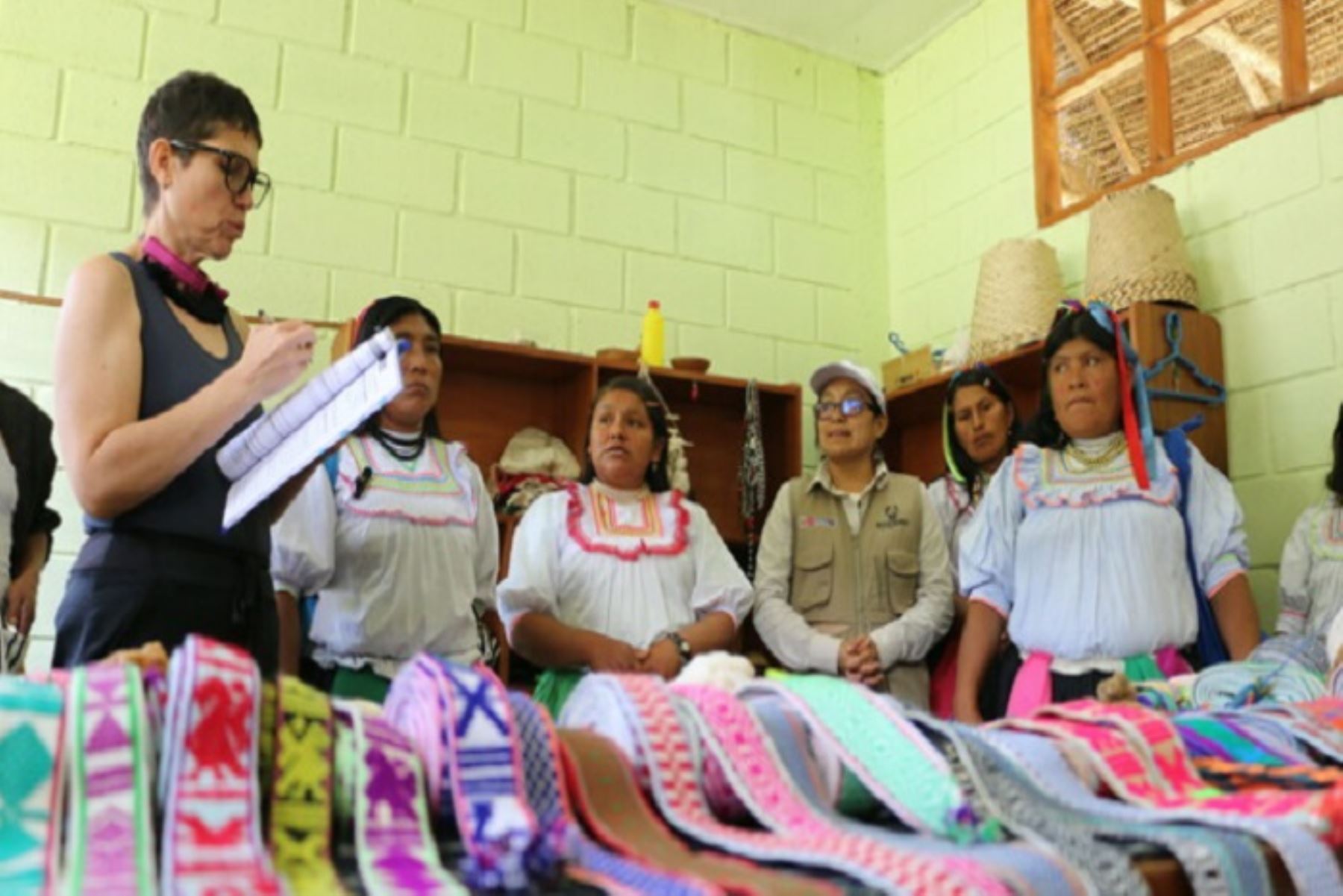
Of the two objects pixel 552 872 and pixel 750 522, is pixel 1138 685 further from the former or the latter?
pixel 750 522

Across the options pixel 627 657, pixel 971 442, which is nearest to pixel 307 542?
pixel 627 657

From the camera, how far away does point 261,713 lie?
2.36ft

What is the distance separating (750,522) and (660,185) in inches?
49.8

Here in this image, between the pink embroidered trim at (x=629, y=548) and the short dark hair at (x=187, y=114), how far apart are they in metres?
1.30

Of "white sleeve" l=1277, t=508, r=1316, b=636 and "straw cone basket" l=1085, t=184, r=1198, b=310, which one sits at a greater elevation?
"straw cone basket" l=1085, t=184, r=1198, b=310

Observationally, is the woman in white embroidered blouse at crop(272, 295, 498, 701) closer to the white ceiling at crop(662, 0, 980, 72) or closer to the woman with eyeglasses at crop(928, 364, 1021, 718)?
the woman with eyeglasses at crop(928, 364, 1021, 718)

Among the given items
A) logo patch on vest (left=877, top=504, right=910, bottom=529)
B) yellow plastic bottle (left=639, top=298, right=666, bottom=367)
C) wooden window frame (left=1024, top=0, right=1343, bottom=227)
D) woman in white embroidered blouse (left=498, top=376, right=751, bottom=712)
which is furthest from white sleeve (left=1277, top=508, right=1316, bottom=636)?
yellow plastic bottle (left=639, top=298, right=666, bottom=367)

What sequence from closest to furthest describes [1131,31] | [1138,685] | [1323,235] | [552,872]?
[552,872], [1138,685], [1323,235], [1131,31]

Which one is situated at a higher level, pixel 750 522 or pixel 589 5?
pixel 589 5

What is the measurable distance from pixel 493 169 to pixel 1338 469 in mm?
2606

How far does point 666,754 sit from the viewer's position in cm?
85

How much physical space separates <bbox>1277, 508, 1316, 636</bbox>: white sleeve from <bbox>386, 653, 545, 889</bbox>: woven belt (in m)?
2.47

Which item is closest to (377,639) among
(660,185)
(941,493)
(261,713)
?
(261,713)

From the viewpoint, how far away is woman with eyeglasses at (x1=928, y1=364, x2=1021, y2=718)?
3.37 metres
